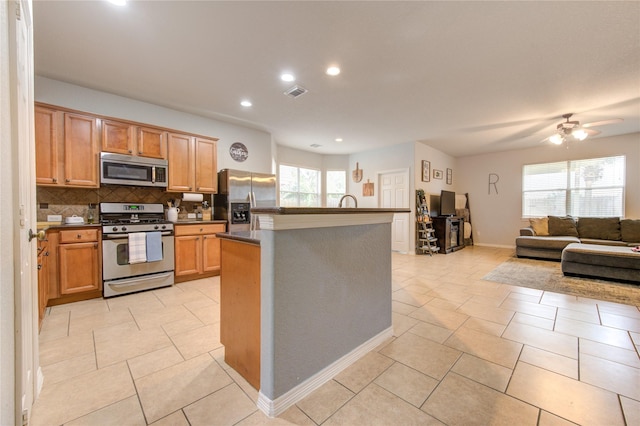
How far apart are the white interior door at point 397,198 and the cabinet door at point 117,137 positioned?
17.4ft

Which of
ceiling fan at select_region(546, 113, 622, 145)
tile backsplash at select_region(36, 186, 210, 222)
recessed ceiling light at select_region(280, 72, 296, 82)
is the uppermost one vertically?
recessed ceiling light at select_region(280, 72, 296, 82)

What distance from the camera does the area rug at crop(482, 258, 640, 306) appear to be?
3.21m

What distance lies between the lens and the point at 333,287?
1.71 metres

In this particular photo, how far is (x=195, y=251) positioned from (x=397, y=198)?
478cm

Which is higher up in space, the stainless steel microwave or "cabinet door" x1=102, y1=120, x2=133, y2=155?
"cabinet door" x1=102, y1=120, x2=133, y2=155

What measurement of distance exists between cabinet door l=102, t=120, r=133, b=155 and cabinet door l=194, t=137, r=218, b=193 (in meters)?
→ 0.86

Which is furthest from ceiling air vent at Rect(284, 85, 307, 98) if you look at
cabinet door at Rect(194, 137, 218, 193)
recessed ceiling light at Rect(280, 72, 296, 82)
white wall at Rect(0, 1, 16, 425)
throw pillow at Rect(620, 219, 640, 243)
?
throw pillow at Rect(620, 219, 640, 243)

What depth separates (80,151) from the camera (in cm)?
319

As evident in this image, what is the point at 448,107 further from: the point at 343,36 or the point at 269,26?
the point at 269,26

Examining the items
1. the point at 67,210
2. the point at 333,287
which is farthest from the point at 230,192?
the point at 333,287

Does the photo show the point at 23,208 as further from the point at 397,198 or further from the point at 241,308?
the point at 397,198

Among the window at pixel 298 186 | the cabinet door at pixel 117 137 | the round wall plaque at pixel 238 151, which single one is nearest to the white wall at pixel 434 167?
the window at pixel 298 186

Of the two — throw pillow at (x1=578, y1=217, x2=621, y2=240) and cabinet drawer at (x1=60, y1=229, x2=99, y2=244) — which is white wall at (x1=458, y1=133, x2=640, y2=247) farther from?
cabinet drawer at (x1=60, y1=229, x2=99, y2=244)

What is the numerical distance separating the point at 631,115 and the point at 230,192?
689 centimetres
